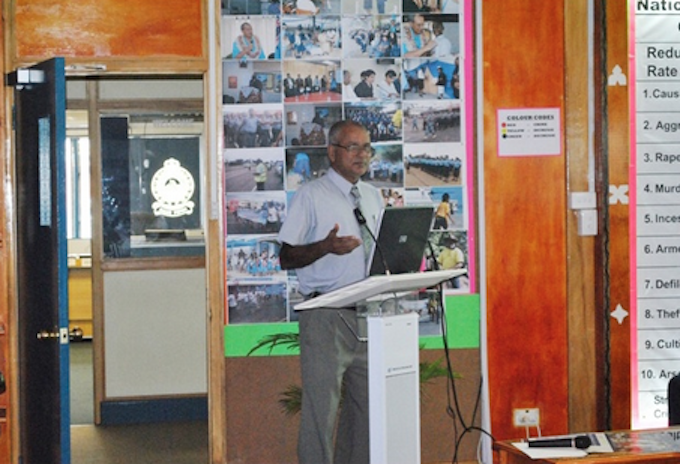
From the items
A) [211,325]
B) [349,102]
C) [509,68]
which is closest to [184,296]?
[211,325]

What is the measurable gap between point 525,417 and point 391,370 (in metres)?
2.23

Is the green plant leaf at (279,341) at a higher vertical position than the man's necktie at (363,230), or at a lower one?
lower

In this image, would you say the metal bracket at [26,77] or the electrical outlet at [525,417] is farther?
the electrical outlet at [525,417]

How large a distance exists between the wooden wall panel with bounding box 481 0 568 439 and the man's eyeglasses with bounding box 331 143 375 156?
64cm

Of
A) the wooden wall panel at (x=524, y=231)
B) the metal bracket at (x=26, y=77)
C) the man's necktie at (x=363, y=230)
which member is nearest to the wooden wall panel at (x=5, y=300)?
the metal bracket at (x=26, y=77)

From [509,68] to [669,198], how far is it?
3.82 feet

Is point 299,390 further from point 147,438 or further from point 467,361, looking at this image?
point 147,438

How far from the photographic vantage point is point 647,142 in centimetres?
614

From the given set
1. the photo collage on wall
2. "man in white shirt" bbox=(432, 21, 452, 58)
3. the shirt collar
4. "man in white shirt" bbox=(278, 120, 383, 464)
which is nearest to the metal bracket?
the photo collage on wall

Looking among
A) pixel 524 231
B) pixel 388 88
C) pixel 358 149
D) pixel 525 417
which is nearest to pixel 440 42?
pixel 388 88

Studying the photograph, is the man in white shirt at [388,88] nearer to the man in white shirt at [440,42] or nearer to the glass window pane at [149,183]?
the man in white shirt at [440,42]

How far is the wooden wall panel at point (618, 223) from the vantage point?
19.8 feet

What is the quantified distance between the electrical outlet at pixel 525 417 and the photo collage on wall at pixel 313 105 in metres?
0.80

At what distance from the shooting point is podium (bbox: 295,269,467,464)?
4031 mm
